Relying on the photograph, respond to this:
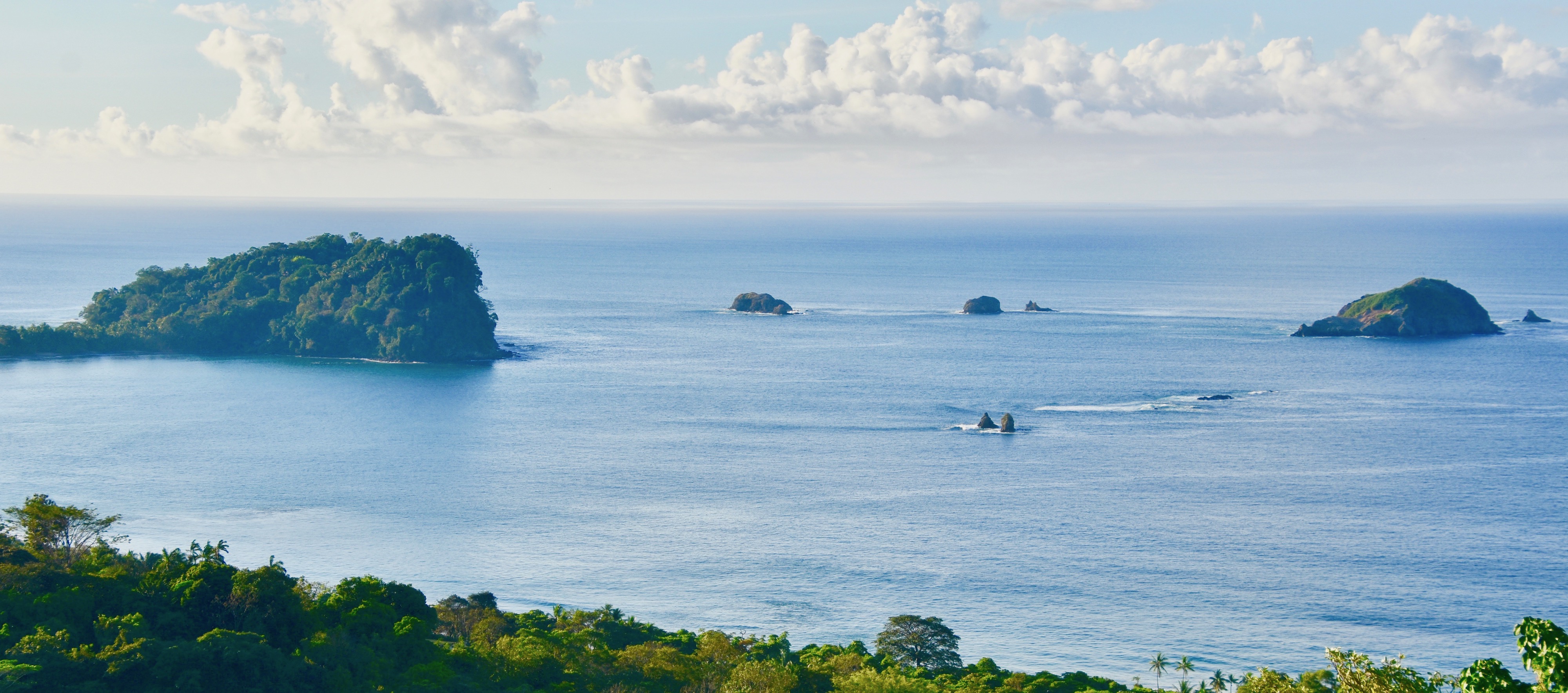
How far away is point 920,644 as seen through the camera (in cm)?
5166

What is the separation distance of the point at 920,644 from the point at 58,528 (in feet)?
128

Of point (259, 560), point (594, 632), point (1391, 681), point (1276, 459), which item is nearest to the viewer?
point (1391, 681)

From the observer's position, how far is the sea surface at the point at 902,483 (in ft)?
208

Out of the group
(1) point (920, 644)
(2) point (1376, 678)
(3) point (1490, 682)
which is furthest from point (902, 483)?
(3) point (1490, 682)

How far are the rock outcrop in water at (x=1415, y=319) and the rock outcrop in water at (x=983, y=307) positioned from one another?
45.4m

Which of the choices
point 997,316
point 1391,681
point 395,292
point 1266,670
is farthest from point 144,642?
point 997,316

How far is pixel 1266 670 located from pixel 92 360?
145m

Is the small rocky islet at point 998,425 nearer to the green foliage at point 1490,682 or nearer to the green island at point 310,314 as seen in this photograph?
the green island at point 310,314

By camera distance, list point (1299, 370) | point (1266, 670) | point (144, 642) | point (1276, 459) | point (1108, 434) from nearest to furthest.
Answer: point (1266, 670) < point (144, 642) < point (1276, 459) < point (1108, 434) < point (1299, 370)

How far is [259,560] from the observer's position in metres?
69.8

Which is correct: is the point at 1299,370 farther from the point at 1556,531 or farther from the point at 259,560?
the point at 259,560

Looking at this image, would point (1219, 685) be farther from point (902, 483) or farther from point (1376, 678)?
point (902, 483)

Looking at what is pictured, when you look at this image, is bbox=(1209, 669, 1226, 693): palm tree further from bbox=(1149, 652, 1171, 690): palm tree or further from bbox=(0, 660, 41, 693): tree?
bbox=(0, 660, 41, 693): tree

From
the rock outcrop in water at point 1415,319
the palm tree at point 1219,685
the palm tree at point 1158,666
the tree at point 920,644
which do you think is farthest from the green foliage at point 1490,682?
the rock outcrop in water at point 1415,319
